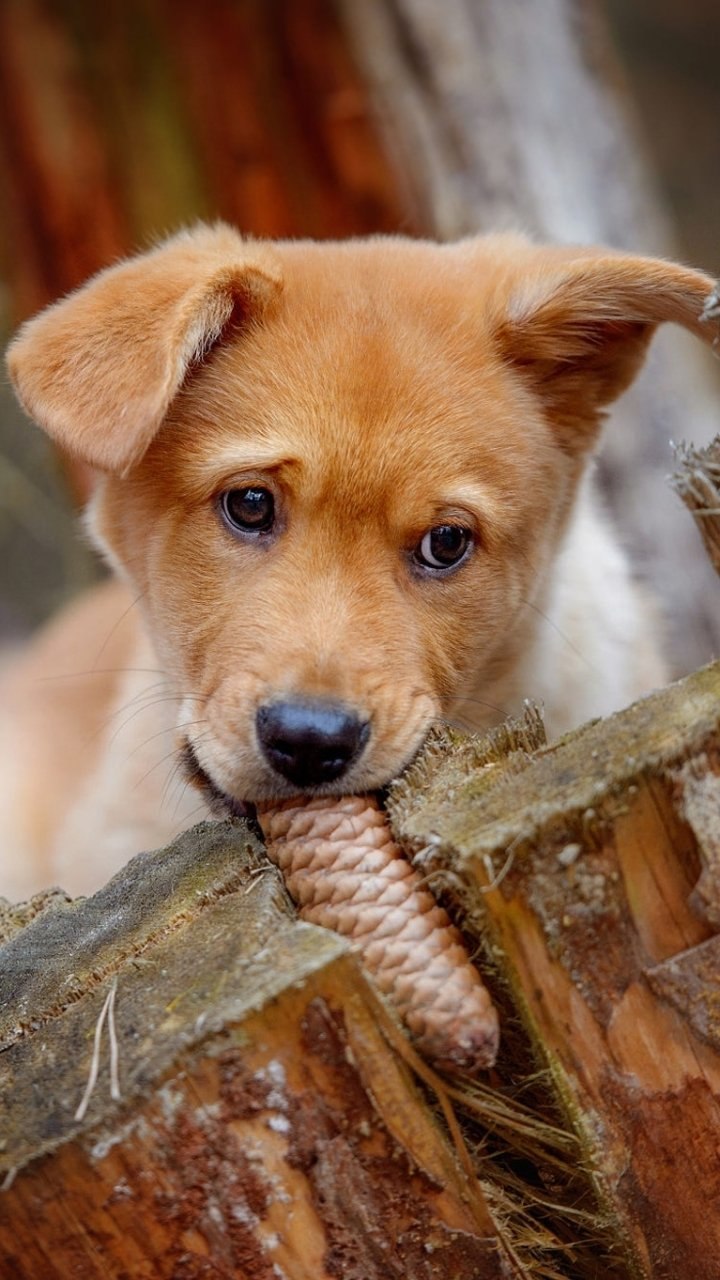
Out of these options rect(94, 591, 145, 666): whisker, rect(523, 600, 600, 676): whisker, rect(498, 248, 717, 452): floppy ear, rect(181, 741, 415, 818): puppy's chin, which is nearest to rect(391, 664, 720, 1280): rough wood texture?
rect(181, 741, 415, 818): puppy's chin

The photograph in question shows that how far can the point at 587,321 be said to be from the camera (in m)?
3.24

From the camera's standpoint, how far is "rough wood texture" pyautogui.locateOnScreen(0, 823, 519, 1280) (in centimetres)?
173

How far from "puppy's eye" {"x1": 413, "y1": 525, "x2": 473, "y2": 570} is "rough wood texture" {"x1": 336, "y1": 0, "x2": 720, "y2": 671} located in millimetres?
2239

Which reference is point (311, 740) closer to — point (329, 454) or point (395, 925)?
point (395, 925)

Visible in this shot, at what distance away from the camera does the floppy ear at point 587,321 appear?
9.53ft

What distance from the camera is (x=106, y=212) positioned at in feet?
22.2

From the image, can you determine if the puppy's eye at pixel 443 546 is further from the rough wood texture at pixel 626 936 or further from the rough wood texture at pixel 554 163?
the rough wood texture at pixel 554 163

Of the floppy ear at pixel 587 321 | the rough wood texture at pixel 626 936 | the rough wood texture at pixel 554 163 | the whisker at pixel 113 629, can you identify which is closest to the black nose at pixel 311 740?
the rough wood texture at pixel 626 936

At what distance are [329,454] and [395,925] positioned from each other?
117cm

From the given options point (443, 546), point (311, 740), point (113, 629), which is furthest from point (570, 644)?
point (113, 629)

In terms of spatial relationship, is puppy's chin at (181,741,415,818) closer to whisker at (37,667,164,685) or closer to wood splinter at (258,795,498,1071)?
wood splinter at (258,795,498,1071)

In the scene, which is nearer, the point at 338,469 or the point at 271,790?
the point at 271,790

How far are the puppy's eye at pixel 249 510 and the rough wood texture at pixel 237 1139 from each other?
1153mm

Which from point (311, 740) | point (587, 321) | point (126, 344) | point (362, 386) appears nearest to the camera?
point (311, 740)
